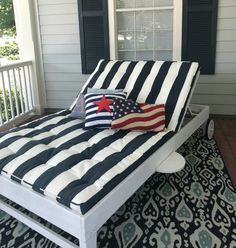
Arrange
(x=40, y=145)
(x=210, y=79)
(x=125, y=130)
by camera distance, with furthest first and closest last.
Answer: (x=210, y=79), (x=125, y=130), (x=40, y=145)

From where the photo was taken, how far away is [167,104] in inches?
108

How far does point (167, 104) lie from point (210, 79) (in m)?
1.60

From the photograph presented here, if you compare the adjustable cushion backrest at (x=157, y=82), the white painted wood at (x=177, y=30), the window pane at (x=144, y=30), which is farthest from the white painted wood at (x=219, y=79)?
the adjustable cushion backrest at (x=157, y=82)

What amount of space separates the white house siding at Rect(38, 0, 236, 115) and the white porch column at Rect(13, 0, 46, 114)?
9 cm

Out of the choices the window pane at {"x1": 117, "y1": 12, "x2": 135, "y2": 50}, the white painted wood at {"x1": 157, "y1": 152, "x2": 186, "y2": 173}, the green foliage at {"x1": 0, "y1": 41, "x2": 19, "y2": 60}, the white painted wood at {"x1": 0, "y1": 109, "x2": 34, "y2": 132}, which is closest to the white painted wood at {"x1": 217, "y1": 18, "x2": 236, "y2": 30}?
the window pane at {"x1": 117, "y1": 12, "x2": 135, "y2": 50}

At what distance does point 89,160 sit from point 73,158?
0.35 feet

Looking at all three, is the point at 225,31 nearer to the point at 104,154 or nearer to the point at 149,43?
the point at 149,43

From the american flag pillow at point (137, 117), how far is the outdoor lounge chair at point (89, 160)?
73mm

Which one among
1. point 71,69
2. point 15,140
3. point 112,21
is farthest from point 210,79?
point 15,140

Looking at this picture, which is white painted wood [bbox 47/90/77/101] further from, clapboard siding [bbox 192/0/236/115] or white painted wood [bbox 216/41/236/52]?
white painted wood [bbox 216/41/236/52]

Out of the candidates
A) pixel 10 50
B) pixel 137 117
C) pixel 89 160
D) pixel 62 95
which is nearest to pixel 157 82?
pixel 137 117

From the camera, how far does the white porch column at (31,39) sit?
14.2ft

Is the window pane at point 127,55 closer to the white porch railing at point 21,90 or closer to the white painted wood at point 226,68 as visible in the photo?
→ the white painted wood at point 226,68

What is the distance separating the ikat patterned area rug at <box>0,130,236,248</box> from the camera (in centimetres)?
184
